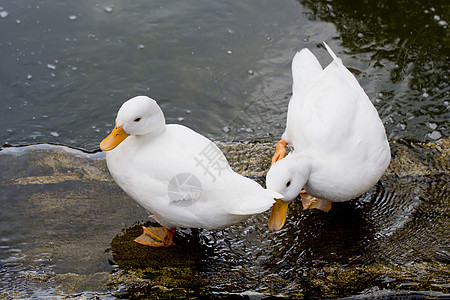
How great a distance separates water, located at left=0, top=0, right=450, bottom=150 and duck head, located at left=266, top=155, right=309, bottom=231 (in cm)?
174

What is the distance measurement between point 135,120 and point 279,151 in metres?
1.46

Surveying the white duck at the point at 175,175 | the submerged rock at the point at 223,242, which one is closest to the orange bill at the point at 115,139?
the white duck at the point at 175,175

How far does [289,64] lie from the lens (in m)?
6.19

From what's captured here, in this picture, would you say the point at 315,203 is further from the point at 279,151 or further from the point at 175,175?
the point at 175,175

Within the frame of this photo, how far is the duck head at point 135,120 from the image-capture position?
11.4 feet

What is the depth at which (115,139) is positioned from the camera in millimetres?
3578

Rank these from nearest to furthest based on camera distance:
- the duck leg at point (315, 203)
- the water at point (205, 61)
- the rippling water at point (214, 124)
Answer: the rippling water at point (214, 124) < the duck leg at point (315, 203) < the water at point (205, 61)

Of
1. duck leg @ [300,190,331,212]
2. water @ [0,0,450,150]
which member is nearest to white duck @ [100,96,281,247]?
duck leg @ [300,190,331,212]

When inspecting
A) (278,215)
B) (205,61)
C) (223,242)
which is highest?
(278,215)

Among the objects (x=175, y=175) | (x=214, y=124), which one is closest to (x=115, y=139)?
(x=175, y=175)

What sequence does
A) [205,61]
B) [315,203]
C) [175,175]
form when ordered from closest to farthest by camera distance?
[175,175], [315,203], [205,61]

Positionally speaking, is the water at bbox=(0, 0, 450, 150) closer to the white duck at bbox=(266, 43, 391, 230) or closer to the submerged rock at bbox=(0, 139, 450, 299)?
the submerged rock at bbox=(0, 139, 450, 299)

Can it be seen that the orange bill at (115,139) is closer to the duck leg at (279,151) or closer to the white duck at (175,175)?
the white duck at (175,175)

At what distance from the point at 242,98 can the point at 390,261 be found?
2901mm
